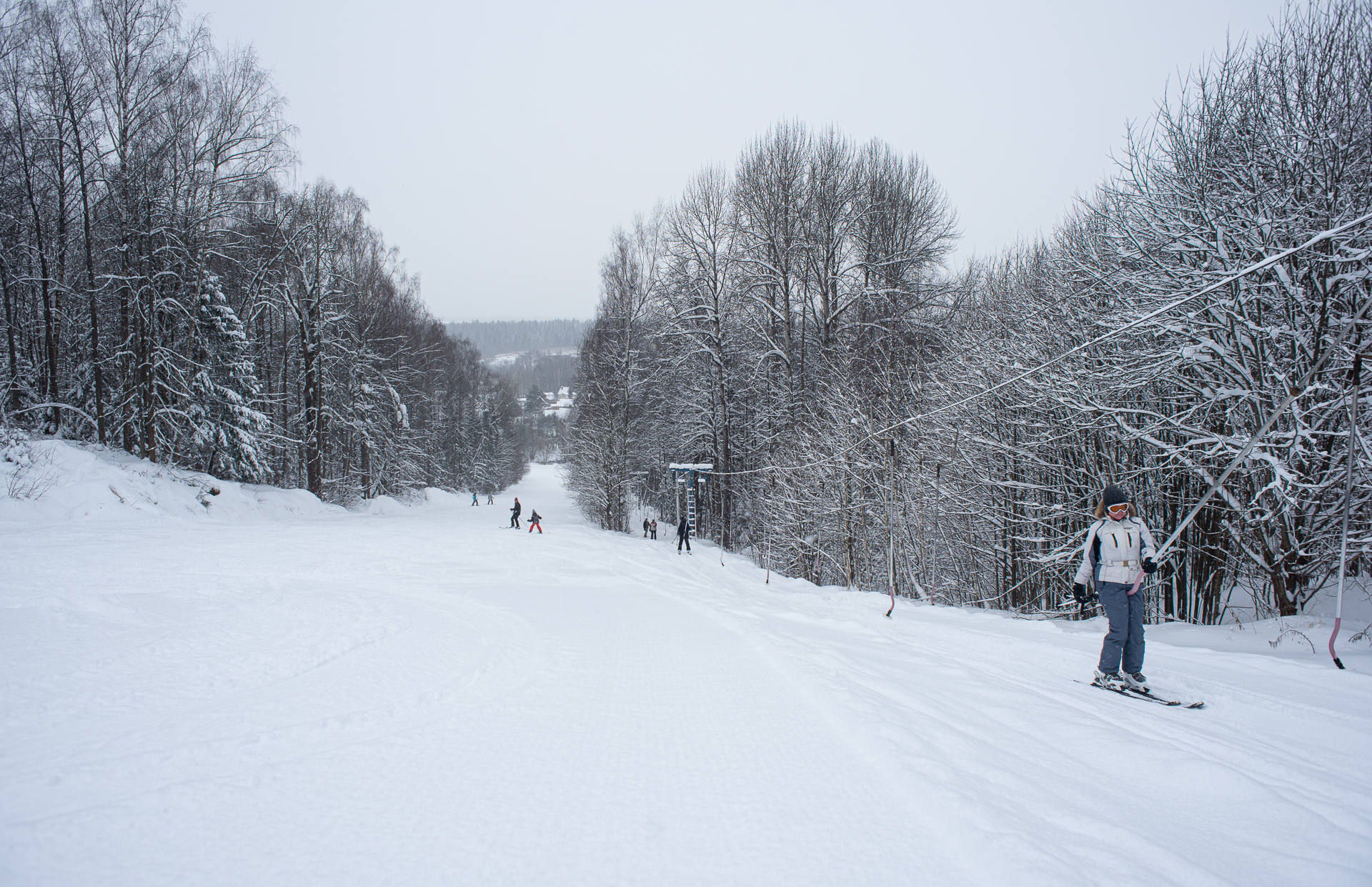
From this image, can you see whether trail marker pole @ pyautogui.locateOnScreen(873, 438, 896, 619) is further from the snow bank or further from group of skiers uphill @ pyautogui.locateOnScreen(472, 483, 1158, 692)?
the snow bank

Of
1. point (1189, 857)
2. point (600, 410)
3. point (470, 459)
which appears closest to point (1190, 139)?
point (1189, 857)

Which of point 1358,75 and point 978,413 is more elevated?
point 1358,75

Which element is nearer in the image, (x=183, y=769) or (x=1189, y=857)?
(x=1189, y=857)

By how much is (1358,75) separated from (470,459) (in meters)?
63.5

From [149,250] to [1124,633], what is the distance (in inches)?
1099

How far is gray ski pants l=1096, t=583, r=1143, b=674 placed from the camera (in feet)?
17.2

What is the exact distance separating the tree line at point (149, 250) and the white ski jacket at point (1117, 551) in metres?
25.6

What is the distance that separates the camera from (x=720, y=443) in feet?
88.6

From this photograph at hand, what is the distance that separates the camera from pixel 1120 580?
534cm

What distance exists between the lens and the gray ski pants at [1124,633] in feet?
17.2

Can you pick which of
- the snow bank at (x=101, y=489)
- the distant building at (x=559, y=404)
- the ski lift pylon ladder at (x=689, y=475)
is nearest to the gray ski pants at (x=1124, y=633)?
the ski lift pylon ladder at (x=689, y=475)

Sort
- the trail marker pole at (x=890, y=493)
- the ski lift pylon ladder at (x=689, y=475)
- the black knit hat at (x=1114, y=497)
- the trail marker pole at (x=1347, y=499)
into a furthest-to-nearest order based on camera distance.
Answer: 1. the ski lift pylon ladder at (x=689, y=475)
2. the trail marker pole at (x=890, y=493)
3. the black knit hat at (x=1114, y=497)
4. the trail marker pole at (x=1347, y=499)

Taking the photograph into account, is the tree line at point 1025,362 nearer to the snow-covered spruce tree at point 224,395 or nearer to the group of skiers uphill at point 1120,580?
the group of skiers uphill at point 1120,580

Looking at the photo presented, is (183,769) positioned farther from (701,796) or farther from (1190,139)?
(1190,139)
